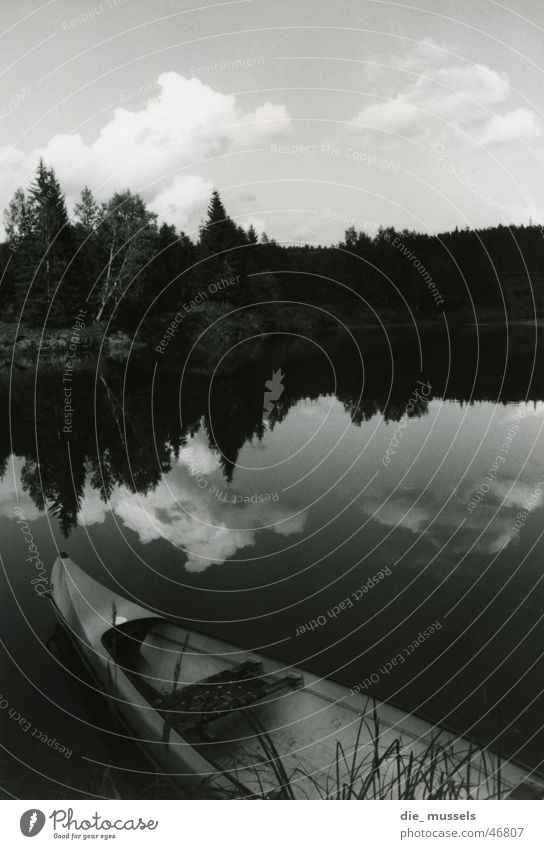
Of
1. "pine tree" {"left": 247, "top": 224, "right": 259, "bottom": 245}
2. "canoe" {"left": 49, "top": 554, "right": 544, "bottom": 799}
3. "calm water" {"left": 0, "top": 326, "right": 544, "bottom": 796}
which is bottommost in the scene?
"canoe" {"left": 49, "top": 554, "right": 544, "bottom": 799}

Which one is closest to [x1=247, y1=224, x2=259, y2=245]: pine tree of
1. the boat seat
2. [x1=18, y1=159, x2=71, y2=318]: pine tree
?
[x1=18, y1=159, x2=71, y2=318]: pine tree

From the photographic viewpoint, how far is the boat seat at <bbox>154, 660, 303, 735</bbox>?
4.09m

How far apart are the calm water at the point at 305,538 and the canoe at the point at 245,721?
0.41 meters

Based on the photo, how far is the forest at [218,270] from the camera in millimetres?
16234

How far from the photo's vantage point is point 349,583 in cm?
679

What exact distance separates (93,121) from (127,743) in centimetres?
604

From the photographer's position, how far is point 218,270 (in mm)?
17109

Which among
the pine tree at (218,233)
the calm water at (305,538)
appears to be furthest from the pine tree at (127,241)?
the calm water at (305,538)

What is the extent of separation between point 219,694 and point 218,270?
14.1m

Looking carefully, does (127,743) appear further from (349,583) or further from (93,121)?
(93,121)

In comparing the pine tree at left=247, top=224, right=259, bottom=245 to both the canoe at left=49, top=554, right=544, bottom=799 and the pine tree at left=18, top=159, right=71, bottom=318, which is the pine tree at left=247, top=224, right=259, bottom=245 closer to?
the pine tree at left=18, top=159, right=71, bottom=318

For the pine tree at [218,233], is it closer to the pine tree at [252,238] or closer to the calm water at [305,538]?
the pine tree at [252,238]

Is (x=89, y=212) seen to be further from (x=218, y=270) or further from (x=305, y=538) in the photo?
(x=305, y=538)

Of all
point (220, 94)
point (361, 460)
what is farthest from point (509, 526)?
point (220, 94)
